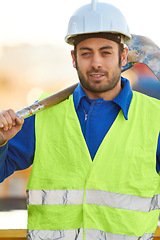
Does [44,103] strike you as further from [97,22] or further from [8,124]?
[97,22]

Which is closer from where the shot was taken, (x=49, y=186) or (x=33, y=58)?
(x=49, y=186)

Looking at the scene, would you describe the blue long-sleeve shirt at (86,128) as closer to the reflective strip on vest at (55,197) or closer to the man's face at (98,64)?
the man's face at (98,64)

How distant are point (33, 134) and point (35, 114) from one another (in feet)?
0.45

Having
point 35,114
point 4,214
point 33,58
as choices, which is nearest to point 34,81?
point 33,58

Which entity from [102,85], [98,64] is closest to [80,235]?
[102,85]

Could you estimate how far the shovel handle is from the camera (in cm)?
208

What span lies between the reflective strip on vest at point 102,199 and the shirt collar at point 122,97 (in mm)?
441

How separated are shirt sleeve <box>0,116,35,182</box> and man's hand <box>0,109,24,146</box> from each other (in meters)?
0.19

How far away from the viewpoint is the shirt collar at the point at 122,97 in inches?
82.3

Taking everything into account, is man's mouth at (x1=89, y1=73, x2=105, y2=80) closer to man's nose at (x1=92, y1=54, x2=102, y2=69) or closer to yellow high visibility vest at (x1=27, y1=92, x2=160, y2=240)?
man's nose at (x1=92, y1=54, x2=102, y2=69)

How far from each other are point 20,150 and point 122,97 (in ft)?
2.15

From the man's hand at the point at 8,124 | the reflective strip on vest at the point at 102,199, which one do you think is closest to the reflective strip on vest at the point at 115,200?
the reflective strip on vest at the point at 102,199

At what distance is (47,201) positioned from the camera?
2.05m

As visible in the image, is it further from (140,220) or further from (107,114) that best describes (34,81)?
(140,220)
